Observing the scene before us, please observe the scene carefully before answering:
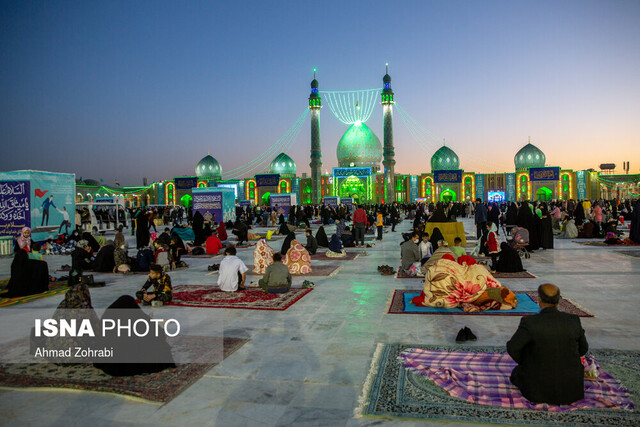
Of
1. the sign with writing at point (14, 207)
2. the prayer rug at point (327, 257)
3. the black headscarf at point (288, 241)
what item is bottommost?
the prayer rug at point (327, 257)

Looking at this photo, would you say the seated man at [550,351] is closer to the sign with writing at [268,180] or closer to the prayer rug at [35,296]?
the prayer rug at [35,296]

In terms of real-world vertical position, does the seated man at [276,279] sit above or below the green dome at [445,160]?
below

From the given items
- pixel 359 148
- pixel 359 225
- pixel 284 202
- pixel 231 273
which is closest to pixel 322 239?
pixel 359 225

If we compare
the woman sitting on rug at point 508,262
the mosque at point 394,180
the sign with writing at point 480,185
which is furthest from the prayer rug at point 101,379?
the sign with writing at point 480,185

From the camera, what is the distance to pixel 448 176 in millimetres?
40969

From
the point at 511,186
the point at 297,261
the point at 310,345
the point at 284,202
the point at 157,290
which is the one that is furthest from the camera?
the point at 511,186

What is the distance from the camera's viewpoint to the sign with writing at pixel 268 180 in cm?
4334

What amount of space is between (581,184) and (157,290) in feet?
143

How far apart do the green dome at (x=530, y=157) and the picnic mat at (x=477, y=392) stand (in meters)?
43.2

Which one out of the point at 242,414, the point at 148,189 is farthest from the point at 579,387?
the point at 148,189

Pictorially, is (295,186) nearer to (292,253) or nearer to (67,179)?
(67,179)

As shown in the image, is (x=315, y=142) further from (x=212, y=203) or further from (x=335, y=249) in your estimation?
(x=335, y=249)

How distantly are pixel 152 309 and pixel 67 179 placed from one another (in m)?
10.2

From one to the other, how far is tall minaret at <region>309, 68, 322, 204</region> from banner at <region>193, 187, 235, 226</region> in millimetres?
21911
